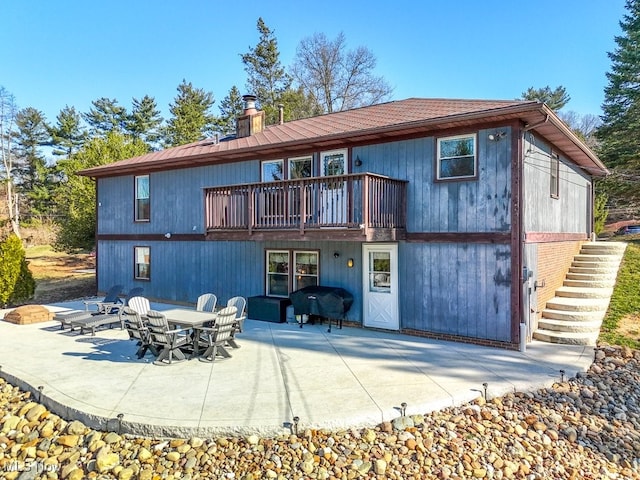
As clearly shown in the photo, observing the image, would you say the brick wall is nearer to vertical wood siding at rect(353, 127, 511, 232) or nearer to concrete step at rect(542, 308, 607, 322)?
concrete step at rect(542, 308, 607, 322)

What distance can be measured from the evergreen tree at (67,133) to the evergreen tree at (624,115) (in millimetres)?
40623

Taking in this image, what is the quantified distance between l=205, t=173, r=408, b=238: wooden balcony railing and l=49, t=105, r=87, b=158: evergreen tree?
115ft

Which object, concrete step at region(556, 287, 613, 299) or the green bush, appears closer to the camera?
concrete step at region(556, 287, 613, 299)

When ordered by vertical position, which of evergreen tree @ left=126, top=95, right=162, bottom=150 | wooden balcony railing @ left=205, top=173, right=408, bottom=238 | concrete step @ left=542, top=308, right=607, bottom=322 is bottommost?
concrete step @ left=542, top=308, right=607, bottom=322

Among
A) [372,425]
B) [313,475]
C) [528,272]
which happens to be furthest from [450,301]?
[313,475]

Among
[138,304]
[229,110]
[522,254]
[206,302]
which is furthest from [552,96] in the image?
[138,304]

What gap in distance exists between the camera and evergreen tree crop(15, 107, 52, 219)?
36.4 meters

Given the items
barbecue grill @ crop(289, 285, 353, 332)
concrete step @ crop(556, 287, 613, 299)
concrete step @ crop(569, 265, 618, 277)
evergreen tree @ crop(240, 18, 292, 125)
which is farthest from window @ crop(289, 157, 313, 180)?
evergreen tree @ crop(240, 18, 292, 125)

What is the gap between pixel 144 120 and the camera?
122 feet

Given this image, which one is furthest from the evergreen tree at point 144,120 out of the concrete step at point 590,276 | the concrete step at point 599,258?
the concrete step at point 590,276

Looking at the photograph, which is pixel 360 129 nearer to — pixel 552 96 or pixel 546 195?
pixel 546 195

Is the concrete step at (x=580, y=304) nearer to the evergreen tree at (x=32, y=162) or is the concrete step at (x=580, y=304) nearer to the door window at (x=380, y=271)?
the door window at (x=380, y=271)

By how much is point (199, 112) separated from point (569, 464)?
116 ft

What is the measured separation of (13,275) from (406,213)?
13.1 meters
